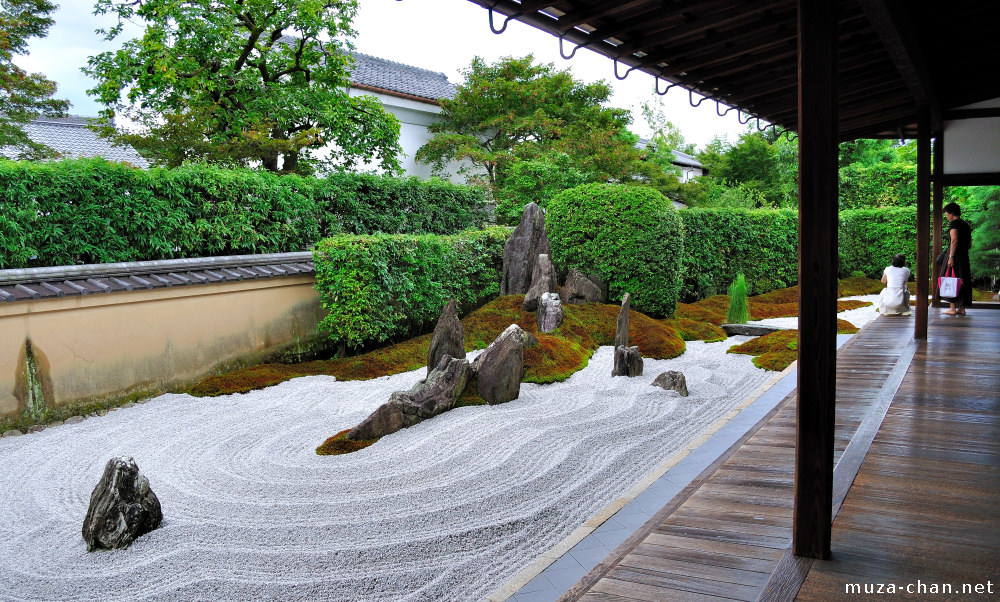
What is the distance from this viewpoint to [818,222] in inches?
87.5

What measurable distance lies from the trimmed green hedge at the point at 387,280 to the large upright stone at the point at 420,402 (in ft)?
6.34

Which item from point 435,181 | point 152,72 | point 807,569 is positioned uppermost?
point 152,72

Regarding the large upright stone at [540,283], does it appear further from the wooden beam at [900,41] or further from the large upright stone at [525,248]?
the wooden beam at [900,41]

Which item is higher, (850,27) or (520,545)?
(850,27)

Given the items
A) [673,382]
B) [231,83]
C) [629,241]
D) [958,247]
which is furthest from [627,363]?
[231,83]

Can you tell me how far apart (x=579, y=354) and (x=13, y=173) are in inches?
254

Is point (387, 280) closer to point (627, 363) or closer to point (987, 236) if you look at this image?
point (627, 363)

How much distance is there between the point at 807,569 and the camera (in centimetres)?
234

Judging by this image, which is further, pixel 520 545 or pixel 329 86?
pixel 329 86

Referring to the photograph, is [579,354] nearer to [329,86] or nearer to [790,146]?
[329,86]

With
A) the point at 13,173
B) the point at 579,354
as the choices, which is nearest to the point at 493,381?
the point at 579,354

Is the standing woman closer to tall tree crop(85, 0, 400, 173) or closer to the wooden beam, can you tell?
the wooden beam

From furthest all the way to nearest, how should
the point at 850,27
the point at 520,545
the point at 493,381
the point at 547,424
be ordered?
1. the point at 493,381
2. the point at 547,424
3. the point at 850,27
4. the point at 520,545

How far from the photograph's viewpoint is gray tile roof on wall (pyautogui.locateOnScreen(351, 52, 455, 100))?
15711 mm
